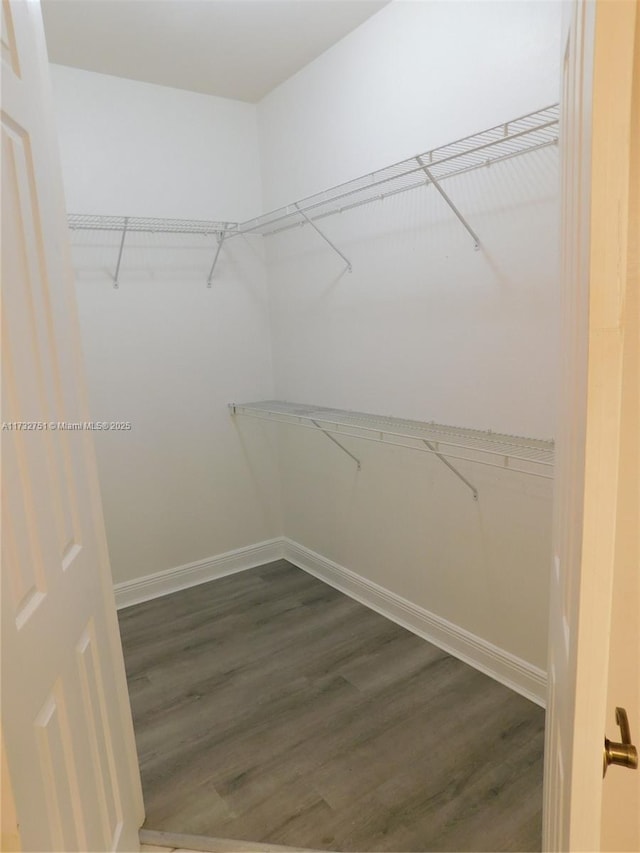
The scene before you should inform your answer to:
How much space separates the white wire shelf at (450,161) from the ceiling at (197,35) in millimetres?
644

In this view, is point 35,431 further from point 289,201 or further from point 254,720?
point 289,201

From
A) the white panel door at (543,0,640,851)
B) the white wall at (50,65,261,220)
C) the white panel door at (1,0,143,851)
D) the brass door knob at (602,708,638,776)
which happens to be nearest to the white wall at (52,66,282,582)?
the white wall at (50,65,261,220)

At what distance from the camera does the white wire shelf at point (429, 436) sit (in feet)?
5.96

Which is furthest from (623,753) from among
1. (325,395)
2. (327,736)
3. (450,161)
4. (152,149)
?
(152,149)

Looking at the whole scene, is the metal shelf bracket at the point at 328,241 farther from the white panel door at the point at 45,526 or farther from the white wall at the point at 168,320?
the white panel door at the point at 45,526

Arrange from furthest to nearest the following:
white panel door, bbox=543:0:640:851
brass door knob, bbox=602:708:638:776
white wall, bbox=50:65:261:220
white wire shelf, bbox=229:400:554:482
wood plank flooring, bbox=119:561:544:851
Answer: white wall, bbox=50:65:261:220 < white wire shelf, bbox=229:400:554:482 < wood plank flooring, bbox=119:561:544:851 < brass door knob, bbox=602:708:638:776 < white panel door, bbox=543:0:640:851

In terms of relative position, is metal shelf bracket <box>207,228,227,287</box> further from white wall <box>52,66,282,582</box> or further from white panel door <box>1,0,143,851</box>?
white panel door <box>1,0,143,851</box>

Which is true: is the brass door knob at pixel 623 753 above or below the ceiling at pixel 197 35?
below

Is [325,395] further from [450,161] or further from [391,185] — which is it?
[450,161]

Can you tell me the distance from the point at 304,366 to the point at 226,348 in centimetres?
47

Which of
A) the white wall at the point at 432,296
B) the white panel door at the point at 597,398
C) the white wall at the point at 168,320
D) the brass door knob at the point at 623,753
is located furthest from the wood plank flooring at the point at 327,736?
the brass door knob at the point at 623,753

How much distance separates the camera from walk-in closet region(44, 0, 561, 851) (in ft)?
5.78

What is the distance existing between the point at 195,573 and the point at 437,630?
1441 mm

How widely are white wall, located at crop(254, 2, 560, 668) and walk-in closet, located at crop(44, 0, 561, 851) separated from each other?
0.01m
